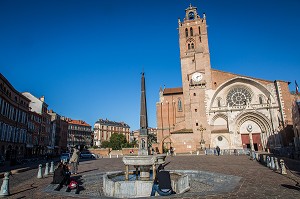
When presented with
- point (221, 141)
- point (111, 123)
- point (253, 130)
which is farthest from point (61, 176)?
point (111, 123)

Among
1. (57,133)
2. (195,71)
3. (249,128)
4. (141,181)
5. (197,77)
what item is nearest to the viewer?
(141,181)

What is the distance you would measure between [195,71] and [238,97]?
10.1m

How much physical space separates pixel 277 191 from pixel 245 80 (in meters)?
35.9

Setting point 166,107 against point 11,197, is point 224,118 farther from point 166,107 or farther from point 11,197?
point 11,197

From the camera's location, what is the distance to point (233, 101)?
39750 mm

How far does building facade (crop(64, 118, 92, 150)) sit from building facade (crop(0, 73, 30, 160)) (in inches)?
1687

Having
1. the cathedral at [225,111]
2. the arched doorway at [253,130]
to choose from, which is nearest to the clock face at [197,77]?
the cathedral at [225,111]

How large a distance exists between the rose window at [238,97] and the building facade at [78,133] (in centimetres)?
6073

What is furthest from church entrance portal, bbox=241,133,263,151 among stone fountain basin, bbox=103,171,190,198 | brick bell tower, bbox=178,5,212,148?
stone fountain basin, bbox=103,171,190,198

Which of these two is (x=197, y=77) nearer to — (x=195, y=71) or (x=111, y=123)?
(x=195, y=71)

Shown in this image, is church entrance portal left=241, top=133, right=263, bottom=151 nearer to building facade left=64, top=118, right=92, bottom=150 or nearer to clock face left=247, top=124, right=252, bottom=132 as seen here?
clock face left=247, top=124, right=252, bottom=132

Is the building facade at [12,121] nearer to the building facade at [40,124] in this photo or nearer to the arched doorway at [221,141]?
the building facade at [40,124]

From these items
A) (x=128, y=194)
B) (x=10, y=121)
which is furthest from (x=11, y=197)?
(x=10, y=121)

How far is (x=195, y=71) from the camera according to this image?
42906 millimetres
